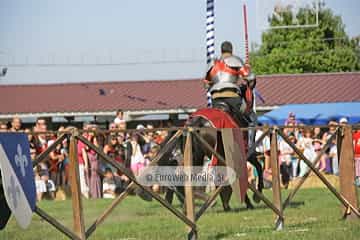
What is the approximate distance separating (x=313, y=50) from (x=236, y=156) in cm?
6937

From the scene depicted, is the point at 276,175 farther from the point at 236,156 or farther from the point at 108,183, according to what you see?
the point at 108,183

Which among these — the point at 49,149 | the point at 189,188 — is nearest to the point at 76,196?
the point at 49,149

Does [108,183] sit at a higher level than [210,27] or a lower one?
lower

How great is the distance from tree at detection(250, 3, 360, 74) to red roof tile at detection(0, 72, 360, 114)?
83.6ft

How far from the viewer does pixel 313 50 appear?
78812mm

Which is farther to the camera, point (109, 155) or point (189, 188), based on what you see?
point (109, 155)

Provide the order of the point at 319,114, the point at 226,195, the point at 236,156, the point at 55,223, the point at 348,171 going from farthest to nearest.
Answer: the point at 319,114
the point at 226,195
the point at 348,171
the point at 236,156
the point at 55,223

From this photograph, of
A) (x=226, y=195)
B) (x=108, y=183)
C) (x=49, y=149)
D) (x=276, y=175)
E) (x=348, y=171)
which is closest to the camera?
(x=49, y=149)

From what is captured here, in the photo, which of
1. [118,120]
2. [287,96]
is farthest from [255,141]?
[287,96]

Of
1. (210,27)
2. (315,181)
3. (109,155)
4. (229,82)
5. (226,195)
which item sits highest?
(210,27)

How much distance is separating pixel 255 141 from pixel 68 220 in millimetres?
2699

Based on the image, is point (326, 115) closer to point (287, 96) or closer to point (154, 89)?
point (287, 96)

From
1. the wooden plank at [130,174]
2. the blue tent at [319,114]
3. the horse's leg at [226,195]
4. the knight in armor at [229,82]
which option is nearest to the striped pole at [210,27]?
the knight in armor at [229,82]

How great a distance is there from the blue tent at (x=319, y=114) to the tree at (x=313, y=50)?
46340 millimetres
